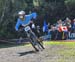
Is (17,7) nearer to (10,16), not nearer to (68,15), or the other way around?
(10,16)

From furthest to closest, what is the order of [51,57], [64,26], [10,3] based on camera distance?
[10,3]
[64,26]
[51,57]

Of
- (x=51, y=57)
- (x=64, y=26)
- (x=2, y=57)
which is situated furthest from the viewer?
(x=64, y=26)

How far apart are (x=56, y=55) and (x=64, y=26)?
34.8 ft

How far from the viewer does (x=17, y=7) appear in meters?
31.3

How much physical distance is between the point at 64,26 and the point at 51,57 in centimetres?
1090

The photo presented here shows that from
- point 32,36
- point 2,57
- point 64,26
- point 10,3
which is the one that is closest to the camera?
point 2,57

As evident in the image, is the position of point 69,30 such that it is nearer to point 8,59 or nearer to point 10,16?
point 10,16

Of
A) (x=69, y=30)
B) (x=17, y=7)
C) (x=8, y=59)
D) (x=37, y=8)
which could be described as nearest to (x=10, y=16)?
(x=17, y=7)

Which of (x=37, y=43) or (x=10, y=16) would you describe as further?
(x=10, y=16)

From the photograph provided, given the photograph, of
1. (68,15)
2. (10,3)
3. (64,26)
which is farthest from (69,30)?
(68,15)

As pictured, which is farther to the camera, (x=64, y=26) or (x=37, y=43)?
(x=64, y=26)

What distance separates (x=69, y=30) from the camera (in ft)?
79.9

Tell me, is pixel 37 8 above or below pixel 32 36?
below

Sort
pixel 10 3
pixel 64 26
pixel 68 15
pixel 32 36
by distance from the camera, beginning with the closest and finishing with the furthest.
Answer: pixel 32 36 < pixel 64 26 < pixel 10 3 < pixel 68 15
